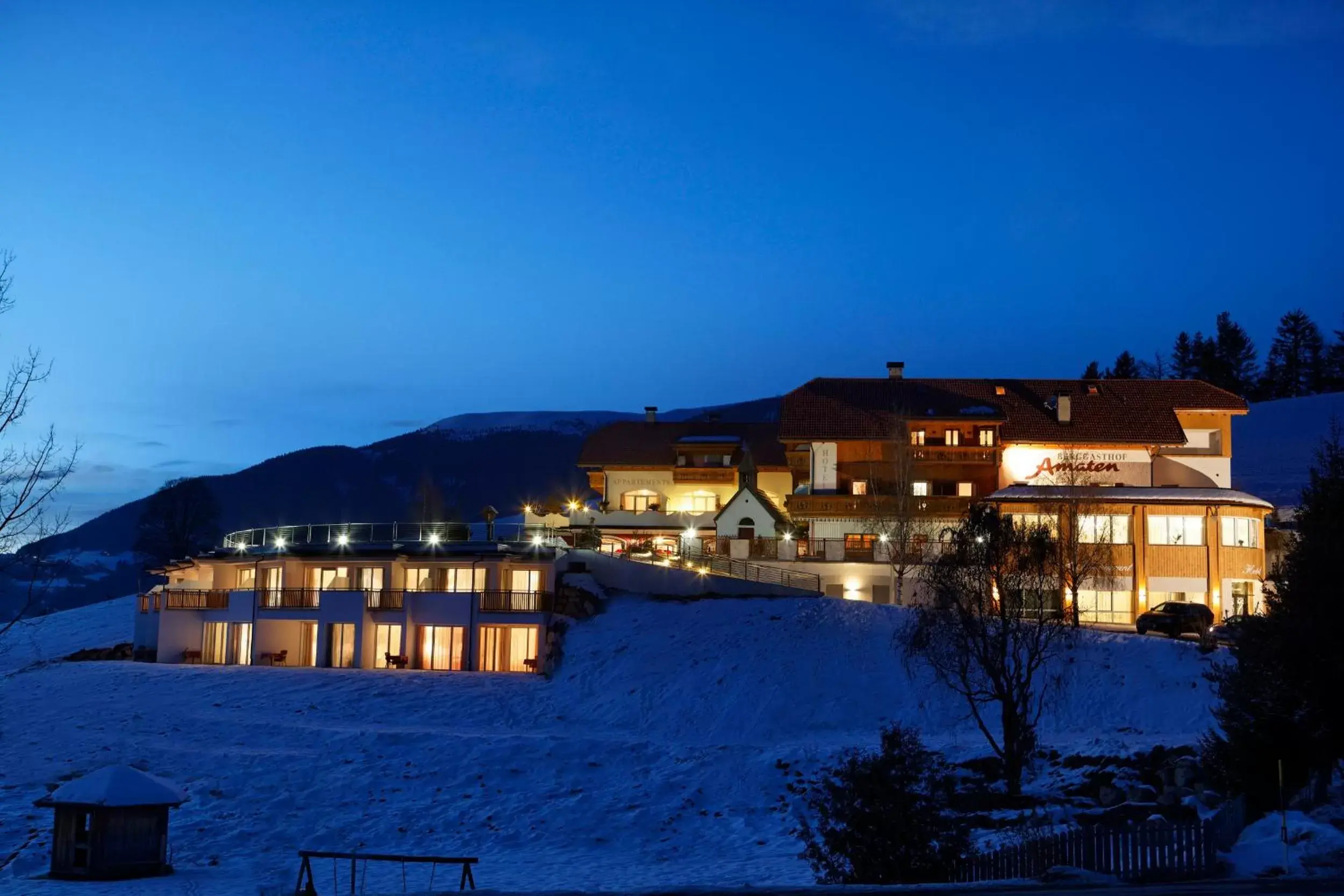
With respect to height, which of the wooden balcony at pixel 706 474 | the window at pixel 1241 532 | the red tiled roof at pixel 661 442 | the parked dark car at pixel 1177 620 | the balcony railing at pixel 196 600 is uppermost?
the red tiled roof at pixel 661 442

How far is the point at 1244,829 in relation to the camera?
70.2 ft

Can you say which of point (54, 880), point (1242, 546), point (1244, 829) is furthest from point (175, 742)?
point (1242, 546)

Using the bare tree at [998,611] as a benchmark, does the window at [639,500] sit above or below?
above

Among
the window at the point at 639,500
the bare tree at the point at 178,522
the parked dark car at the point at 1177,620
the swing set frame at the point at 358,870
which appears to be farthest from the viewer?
the bare tree at the point at 178,522

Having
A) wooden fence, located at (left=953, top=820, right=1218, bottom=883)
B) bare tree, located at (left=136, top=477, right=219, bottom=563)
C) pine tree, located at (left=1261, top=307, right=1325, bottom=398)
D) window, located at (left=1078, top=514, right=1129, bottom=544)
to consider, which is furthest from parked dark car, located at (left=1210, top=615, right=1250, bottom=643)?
pine tree, located at (left=1261, top=307, right=1325, bottom=398)

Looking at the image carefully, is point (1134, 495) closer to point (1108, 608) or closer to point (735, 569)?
point (1108, 608)

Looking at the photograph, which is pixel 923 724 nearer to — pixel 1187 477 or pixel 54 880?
pixel 54 880

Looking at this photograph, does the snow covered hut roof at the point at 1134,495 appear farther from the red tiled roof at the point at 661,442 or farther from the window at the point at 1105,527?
the red tiled roof at the point at 661,442

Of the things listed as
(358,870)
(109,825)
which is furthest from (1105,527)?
(109,825)

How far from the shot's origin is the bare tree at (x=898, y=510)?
52906 mm

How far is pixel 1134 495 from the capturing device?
55406 mm

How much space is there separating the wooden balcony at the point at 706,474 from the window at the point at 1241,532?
3009 centimetres

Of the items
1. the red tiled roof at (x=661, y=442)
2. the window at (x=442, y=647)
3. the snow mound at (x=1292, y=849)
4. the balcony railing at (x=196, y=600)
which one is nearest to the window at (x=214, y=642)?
the balcony railing at (x=196, y=600)

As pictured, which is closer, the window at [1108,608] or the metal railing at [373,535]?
the metal railing at [373,535]
